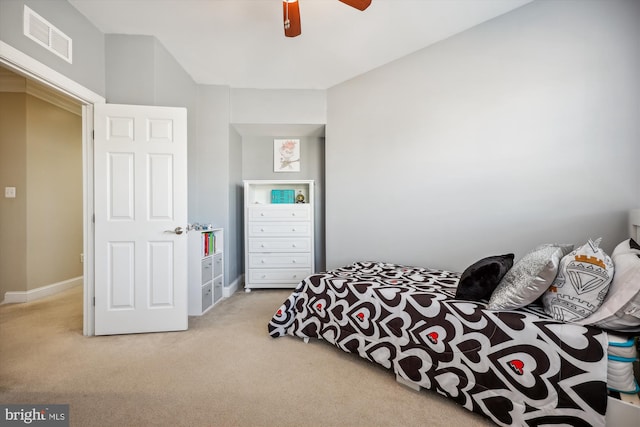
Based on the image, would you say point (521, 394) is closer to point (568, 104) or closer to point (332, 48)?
point (568, 104)

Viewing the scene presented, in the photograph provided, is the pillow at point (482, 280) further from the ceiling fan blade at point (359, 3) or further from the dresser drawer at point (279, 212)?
the dresser drawer at point (279, 212)

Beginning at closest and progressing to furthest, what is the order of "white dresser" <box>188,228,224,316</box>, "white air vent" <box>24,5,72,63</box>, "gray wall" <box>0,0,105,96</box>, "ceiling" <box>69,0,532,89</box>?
1. "gray wall" <box>0,0,105,96</box>
2. "white air vent" <box>24,5,72,63</box>
3. "ceiling" <box>69,0,532,89</box>
4. "white dresser" <box>188,228,224,316</box>

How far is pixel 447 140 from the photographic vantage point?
2648 mm

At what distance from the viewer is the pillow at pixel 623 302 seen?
1.12 metres

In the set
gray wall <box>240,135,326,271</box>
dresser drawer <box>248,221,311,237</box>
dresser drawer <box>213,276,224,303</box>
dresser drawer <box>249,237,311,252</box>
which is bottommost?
dresser drawer <box>213,276,224,303</box>

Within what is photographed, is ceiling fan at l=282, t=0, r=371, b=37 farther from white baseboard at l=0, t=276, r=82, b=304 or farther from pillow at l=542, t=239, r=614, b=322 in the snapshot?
white baseboard at l=0, t=276, r=82, b=304

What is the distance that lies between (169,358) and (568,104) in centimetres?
355

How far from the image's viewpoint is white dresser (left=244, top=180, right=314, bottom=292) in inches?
146

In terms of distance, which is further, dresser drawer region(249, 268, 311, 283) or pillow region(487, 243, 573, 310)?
dresser drawer region(249, 268, 311, 283)

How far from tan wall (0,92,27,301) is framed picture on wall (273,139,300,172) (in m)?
3.16

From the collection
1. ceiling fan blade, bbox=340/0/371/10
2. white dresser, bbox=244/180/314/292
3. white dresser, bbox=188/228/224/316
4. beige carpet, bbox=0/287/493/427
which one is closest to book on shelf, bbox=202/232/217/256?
white dresser, bbox=188/228/224/316

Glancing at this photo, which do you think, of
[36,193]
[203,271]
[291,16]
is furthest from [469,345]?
[36,193]

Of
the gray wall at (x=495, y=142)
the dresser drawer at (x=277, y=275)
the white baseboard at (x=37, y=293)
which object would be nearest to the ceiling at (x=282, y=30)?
the gray wall at (x=495, y=142)

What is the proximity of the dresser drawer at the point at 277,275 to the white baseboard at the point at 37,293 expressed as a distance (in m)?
2.64
